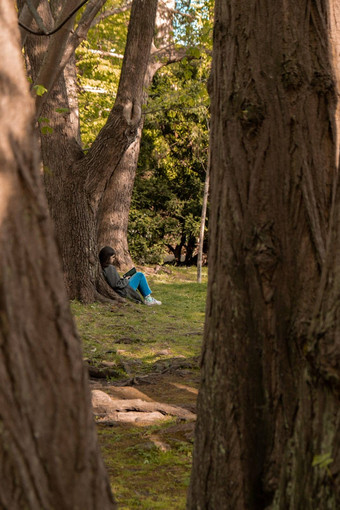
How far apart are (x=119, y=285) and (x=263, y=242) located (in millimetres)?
10650

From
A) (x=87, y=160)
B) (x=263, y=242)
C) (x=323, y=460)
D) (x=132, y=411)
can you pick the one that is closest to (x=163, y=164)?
(x=87, y=160)

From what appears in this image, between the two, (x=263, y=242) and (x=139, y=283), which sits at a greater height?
(x=263, y=242)

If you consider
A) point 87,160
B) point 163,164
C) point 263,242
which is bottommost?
point 263,242

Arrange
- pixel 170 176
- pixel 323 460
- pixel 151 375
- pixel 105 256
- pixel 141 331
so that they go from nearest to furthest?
1. pixel 323 460
2. pixel 151 375
3. pixel 141 331
4. pixel 105 256
5. pixel 170 176

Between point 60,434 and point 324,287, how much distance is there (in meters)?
1.19

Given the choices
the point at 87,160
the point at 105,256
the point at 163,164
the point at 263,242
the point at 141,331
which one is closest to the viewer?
the point at 263,242

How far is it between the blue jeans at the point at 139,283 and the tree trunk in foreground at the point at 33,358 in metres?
11.7

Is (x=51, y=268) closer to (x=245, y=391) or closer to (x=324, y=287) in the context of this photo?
(x=324, y=287)

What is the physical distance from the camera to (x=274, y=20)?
3340 mm

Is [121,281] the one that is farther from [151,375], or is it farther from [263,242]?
[263,242]

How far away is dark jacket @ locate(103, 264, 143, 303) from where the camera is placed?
1357 cm

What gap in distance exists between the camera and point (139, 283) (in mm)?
14000

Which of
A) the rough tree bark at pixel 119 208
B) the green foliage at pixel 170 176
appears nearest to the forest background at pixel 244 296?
the rough tree bark at pixel 119 208

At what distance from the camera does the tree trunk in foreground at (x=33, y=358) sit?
1968 mm
